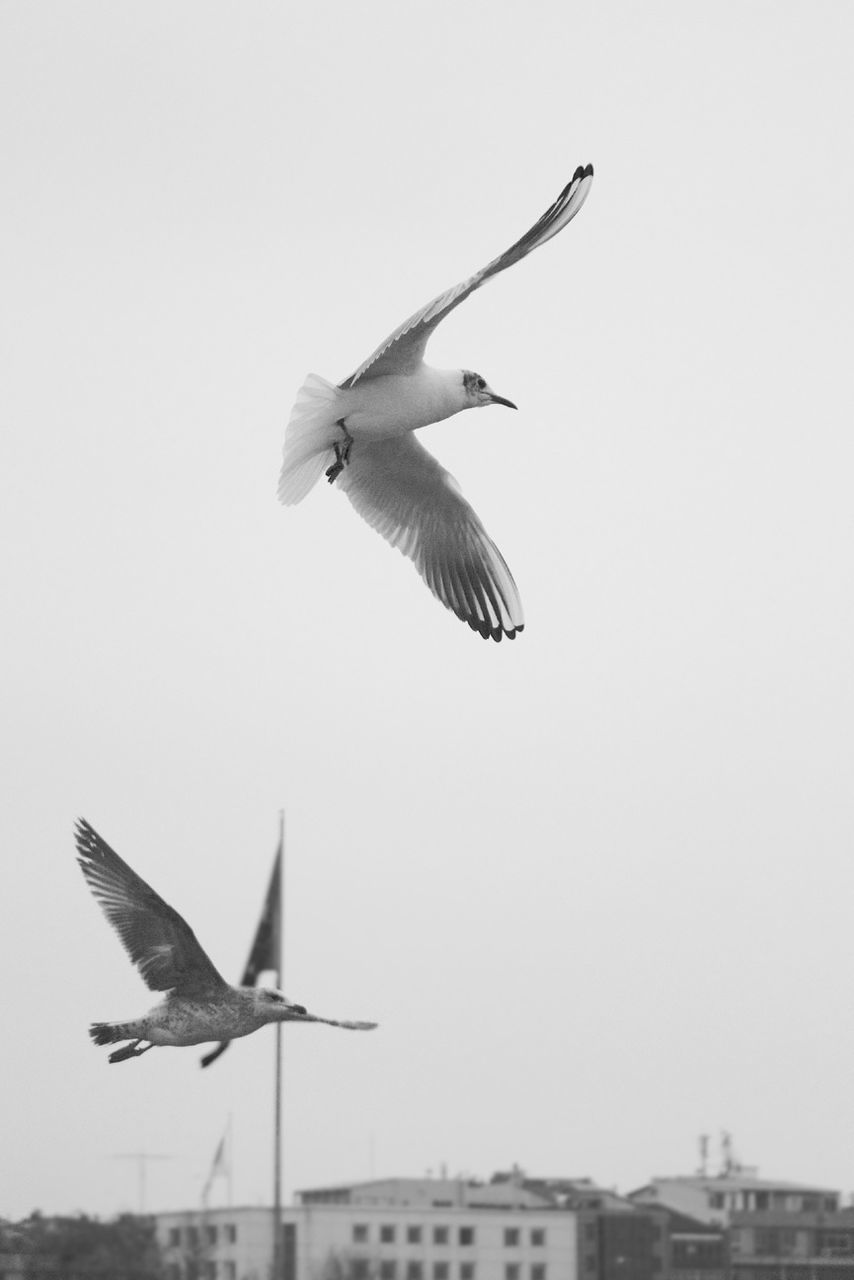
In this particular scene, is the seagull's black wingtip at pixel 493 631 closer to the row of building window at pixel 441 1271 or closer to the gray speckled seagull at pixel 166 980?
the gray speckled seagull at pixel 166 980

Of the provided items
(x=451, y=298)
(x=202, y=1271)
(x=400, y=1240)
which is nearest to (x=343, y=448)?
(x=451, y=298)

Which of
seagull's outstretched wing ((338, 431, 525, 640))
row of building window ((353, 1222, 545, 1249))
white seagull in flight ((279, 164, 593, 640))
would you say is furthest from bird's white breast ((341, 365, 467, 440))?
row of building window ((353, 1222, 545, 1249))

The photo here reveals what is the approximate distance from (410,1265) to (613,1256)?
11.9ft

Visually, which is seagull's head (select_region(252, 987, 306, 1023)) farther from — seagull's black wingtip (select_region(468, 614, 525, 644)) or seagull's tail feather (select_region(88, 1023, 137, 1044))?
seagull's black wingtip (select_region(468, 614, 525, 644))

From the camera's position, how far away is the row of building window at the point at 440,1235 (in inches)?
1692

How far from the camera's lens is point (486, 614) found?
43.3ft

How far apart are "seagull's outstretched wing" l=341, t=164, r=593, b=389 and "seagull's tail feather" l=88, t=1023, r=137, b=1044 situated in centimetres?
311

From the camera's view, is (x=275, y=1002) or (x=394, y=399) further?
(x=394, y=399)

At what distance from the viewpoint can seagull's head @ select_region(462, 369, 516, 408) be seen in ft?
38.2

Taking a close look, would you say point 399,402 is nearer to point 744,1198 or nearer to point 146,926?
point 146,926

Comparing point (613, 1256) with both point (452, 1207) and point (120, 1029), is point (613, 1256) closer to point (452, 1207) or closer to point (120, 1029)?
point (452, 1207)

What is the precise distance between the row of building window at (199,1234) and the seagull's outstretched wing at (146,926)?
31031mm

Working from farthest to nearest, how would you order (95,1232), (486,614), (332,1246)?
1. (332,1246)
2. (95,1232)
3. (486,614)

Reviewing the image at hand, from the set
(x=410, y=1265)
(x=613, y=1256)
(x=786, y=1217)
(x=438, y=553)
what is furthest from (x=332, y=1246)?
(x=438, y=553)
